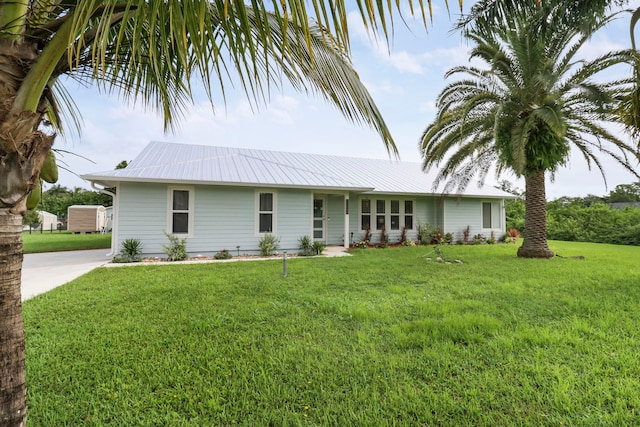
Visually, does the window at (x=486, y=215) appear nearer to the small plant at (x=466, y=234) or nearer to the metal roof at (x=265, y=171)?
the metal roof at (x=265, y=171)

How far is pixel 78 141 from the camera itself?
292 centimetres

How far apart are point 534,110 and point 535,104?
1130mm

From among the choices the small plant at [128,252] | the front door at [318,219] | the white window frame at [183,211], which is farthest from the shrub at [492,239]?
the small plant at [128,252]

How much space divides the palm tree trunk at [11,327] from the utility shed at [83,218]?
28.4 m

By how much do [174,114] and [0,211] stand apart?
2.03m

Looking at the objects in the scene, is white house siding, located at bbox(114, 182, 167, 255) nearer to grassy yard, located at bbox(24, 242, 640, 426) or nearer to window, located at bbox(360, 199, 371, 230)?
grassy yard, located at bbox(24, 242, 640, 426)

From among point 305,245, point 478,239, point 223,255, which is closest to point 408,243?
point 478,239

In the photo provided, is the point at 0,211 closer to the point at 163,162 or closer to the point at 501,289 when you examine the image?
the point at 501,289

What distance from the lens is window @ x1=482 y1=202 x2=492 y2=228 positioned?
1675cm

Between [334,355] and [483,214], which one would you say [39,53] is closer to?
[334,355]

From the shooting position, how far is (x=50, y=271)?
8.27 meters

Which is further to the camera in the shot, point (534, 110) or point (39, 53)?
point (534, 110)

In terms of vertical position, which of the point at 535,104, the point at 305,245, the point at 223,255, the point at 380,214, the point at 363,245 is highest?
the point at 535,104

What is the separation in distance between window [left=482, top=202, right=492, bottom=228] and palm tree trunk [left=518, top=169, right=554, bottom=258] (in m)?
5.65
